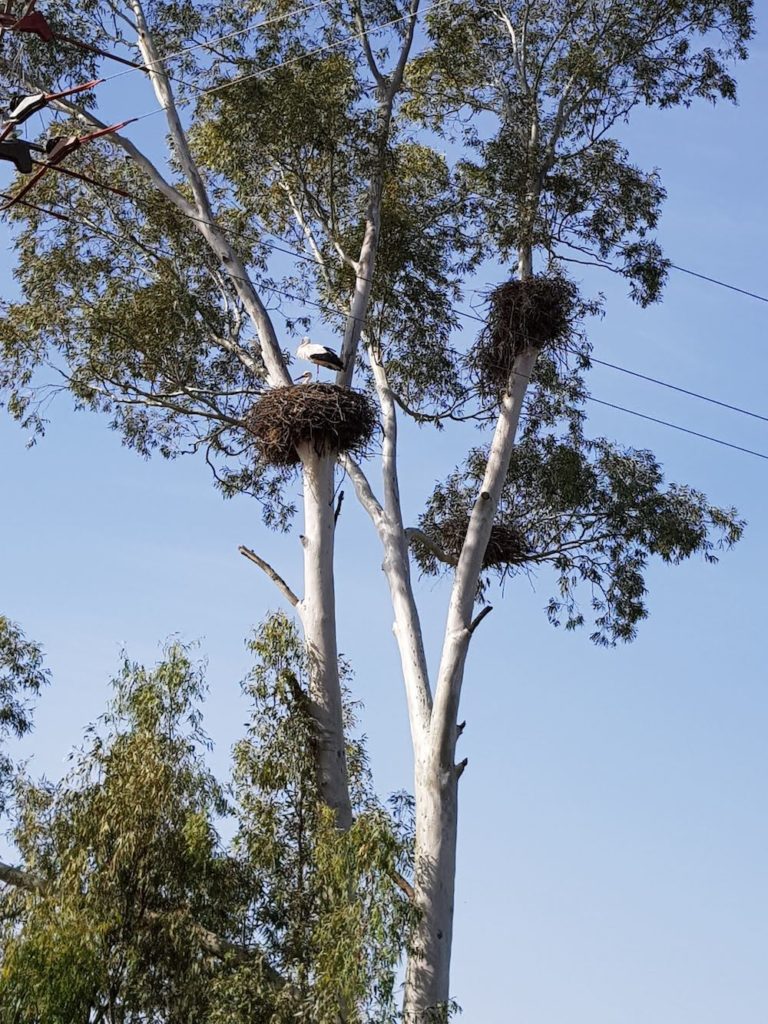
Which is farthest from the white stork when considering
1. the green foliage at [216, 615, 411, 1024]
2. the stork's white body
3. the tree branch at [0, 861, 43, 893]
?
the tree branch at [0, 861, 43, 893]

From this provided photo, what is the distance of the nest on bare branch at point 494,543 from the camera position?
1370 centimetres

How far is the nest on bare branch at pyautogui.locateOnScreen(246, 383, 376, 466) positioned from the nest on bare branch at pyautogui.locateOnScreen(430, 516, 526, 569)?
1690mm

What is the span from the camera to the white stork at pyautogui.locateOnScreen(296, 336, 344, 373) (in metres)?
12.8

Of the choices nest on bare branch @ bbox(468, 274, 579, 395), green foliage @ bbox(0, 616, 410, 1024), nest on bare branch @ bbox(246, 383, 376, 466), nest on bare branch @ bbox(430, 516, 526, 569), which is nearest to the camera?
green foliage @ bbox(0, 616, 410, 1024)

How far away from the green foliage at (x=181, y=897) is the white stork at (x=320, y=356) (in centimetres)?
323

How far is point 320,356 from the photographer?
42.0ft

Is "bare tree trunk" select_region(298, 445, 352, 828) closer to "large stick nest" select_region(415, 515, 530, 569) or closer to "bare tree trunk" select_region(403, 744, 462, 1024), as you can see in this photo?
"bare tree trunk" select_region(403, 744, 462, 1024)

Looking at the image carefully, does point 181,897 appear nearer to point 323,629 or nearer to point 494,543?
point 323,629

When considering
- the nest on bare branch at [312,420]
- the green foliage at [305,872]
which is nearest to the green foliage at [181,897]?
the green foliage at [305,872]

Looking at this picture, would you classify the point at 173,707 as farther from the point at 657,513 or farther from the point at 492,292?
the point at 657,513

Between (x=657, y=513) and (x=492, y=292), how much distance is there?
3.09 m

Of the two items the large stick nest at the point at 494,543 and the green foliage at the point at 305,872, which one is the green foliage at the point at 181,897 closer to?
the green foliage at the point at 305,872

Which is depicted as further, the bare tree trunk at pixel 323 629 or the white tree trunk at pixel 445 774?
the bare tree trunk at pixel 323 629

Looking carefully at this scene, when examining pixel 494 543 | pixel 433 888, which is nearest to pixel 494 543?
pixel 494 543
